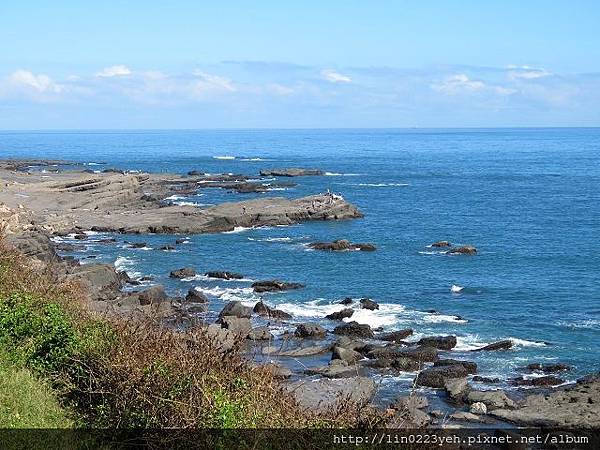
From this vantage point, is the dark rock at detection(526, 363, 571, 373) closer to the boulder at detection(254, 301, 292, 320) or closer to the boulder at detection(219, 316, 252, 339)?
the boulder at detection(219, 316, 252, 339)

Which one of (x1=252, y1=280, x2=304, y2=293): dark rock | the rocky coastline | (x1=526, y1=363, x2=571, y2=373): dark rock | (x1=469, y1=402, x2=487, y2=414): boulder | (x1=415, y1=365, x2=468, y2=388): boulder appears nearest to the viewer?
the rocky coastline

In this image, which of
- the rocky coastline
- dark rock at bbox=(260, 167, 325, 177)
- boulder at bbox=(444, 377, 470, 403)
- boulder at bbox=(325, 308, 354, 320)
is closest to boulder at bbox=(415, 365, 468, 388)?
the rocky coastline

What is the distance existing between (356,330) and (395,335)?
227 centimetres

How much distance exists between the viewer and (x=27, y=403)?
18.3m

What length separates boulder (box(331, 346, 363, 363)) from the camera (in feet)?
120

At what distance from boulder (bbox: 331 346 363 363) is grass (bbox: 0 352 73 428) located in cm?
1908

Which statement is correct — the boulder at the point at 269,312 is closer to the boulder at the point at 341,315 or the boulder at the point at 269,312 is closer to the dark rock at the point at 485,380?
the boulder at the point at 341,315

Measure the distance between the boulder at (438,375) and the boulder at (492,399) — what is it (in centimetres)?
212

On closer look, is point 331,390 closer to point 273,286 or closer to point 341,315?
point 341,315

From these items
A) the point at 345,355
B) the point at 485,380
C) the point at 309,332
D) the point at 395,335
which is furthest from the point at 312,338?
the point at 485,380

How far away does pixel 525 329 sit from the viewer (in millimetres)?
42281

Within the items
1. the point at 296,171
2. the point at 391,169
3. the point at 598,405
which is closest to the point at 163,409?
the point at 598,405

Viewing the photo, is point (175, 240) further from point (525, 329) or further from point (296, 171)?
point (296, 171)

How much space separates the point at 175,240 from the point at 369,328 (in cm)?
3429
